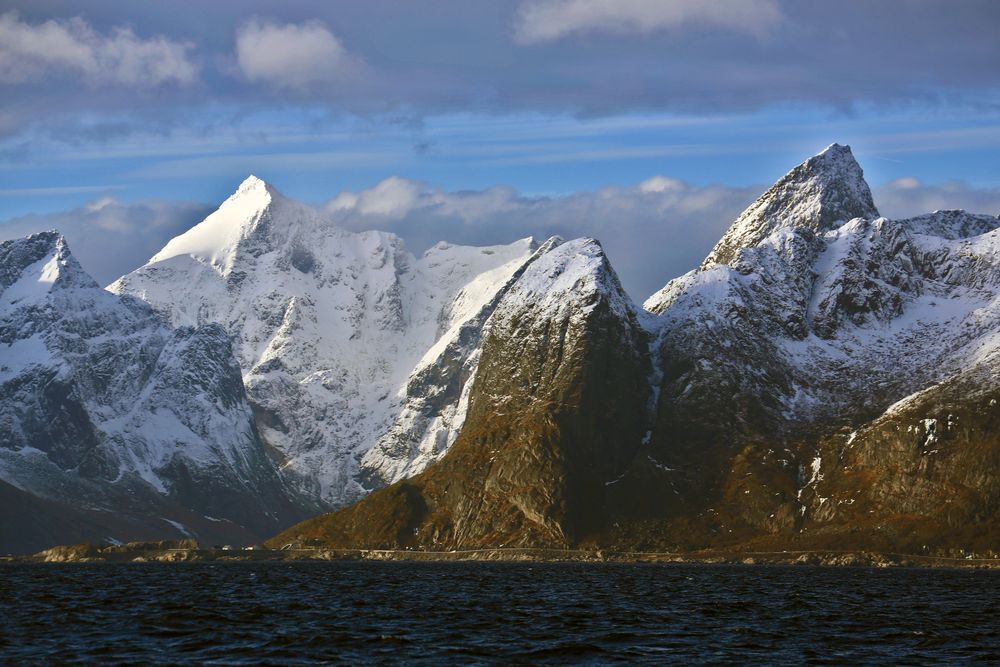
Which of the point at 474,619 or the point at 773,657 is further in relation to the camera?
the point at 474,619

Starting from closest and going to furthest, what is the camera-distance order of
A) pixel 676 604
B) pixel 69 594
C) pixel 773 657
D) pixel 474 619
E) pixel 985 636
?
pixel 773 657, pixel 985 636, pixel 474 619, pixel 676 604, pixel 69 594

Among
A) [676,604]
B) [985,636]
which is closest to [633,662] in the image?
[985,636]

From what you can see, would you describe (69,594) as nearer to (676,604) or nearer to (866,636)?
(676,604)

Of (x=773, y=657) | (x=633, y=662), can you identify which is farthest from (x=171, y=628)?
(x=773, y=657)

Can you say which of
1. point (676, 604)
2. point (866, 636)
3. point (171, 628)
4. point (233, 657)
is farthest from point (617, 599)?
point (233, 657)

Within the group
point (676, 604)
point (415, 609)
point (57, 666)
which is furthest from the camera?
point (676, 604)

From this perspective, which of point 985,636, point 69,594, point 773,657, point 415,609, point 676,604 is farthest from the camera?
point 69,594

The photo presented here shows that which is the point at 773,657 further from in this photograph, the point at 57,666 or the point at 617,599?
the point at 617,599

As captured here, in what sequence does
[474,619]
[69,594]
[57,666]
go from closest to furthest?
[57,666] → [474,619] → [69,594]

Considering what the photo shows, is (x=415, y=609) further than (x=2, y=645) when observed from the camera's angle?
Yes
